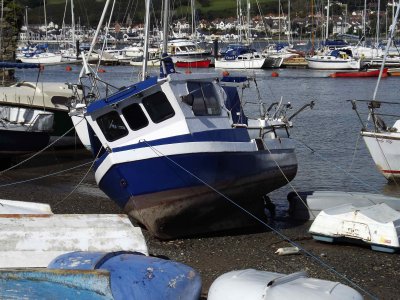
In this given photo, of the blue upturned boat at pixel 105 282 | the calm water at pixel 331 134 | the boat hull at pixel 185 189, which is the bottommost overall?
the calm water at pixel 331 134

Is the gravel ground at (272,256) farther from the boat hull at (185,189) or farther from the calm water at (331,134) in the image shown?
the calm water at (331,134)

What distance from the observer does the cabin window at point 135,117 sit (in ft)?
47.1

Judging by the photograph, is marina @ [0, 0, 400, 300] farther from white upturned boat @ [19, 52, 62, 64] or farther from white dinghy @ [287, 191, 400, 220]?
white upturned boat @ [19, 52, 62, 64]

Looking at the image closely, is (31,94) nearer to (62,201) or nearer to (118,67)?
(62,201)

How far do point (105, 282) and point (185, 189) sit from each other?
5.51 m

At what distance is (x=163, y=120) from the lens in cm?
1427

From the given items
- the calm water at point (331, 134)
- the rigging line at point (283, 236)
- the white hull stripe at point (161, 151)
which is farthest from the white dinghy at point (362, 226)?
the calm water at point (331, 134)

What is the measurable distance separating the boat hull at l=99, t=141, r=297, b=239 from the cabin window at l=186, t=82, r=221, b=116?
2.70 ft

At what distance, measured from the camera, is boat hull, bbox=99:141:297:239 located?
14.3m

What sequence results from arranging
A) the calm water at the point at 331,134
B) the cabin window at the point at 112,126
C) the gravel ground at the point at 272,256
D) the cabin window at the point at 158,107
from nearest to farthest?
the gravel ground at the point at 272,256
the cabin window at the point at 158,107
the cabin window at the point at 112,126
the calm water at the point at 331,134

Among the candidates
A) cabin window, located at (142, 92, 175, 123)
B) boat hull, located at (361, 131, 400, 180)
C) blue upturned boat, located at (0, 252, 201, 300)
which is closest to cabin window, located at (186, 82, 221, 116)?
cabin window, located at (142, 92, 175, 123)

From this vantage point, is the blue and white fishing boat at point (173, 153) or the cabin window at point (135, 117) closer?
the blue and white fishing boat at point (173, 153)

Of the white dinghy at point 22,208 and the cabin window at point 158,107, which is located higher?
the cabin window at point 158,107

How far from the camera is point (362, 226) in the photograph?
14.0 m
